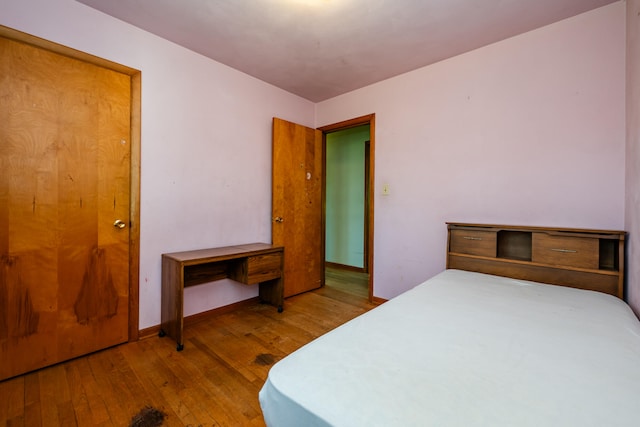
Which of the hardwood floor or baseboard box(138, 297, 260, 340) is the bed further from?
baseboard box(138, 297, 260, 340)

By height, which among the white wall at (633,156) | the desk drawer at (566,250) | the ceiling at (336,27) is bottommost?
the desk drawer at (566,250)

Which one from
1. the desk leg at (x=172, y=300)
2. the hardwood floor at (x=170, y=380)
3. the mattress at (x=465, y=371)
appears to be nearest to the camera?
the mattress at (x=465, y=371)

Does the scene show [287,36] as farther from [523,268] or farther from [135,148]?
[523,268]

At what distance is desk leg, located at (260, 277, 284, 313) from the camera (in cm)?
279

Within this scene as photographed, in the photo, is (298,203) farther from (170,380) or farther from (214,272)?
(170,380)

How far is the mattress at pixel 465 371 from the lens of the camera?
2.20 ft

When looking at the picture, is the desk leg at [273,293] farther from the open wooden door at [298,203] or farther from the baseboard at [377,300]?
the baseboard at [377,300]

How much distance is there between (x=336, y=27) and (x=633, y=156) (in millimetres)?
2071

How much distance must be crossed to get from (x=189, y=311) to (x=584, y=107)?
3.52m

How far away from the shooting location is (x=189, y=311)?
250 centimetres

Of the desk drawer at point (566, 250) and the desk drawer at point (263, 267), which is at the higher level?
the desk drawer at point (566, 250)

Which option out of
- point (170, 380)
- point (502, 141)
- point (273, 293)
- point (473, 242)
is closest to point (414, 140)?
point (502, 141)

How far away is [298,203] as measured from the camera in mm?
3348

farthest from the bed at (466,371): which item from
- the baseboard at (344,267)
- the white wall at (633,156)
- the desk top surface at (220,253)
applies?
the baseboard at (344,267)
